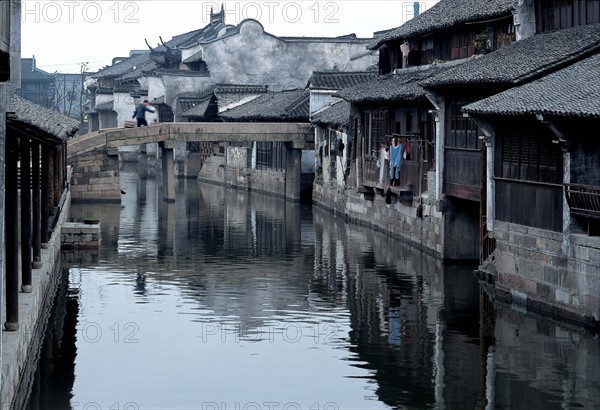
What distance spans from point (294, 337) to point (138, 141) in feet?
107

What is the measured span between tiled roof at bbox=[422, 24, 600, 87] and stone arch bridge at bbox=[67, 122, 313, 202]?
23745 mm

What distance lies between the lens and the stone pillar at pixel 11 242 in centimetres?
1898

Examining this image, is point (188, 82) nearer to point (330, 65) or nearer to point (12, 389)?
point (330, 65)

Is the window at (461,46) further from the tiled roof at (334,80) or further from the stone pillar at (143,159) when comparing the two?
the stone pillar at (143,159)

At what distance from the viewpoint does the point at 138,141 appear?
54.8 metres

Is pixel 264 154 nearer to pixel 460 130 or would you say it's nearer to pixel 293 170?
pixel 293 170

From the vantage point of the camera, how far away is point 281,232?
43438 millimetres

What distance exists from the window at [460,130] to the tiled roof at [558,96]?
433 centimetres

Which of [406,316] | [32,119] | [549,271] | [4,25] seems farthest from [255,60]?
[4,25]

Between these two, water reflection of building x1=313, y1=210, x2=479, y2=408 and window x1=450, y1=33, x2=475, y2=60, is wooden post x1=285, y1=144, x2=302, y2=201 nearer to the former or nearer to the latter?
water reflection of building x1=313, y1=210, x2=479, y2=408

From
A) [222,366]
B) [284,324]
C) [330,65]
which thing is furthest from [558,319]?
[330,65]

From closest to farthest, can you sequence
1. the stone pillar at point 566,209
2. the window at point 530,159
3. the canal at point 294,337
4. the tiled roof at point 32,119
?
the tiled roof at point 32,119
the canal at point 294,337
the stone pillar at point 566,209
the window at point 530,159

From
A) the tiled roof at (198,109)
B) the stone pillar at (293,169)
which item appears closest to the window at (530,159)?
the stone pillar at (293,169)

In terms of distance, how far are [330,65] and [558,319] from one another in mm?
51618
